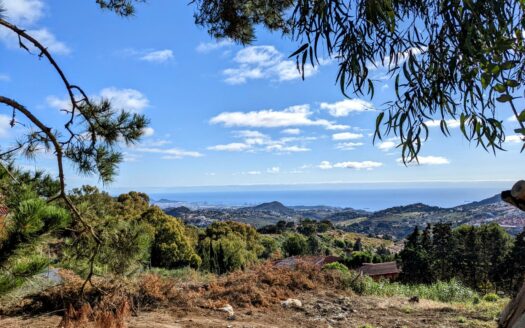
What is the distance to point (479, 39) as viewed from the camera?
179cm

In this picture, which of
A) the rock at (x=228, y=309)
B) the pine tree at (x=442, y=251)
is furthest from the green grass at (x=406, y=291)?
the pine tree at (x=442, y=251)

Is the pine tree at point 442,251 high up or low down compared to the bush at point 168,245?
down

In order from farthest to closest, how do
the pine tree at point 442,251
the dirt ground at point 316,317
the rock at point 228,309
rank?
1. the pine tree at point 442,251
2. the rock at point 228,309
3. the dirt ground at point 316,317

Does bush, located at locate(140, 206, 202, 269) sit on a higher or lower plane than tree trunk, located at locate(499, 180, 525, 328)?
lower

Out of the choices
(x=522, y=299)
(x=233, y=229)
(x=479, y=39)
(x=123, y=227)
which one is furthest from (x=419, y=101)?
(x=233, y=229)

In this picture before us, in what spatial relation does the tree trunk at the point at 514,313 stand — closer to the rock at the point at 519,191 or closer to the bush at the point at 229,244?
the rock at the point at 519,191

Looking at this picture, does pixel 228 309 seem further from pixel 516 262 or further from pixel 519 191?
pixel 516 262

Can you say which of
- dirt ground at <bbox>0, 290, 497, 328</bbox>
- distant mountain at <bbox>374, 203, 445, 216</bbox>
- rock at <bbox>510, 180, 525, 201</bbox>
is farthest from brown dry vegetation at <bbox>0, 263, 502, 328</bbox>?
distant mountain at <bbox>374, 203, 445, 216</bbox>

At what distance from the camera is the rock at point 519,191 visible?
1.22 m

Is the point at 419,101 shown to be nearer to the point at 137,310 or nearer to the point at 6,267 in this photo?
the point at 6,267

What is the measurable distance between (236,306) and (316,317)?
3.85ft

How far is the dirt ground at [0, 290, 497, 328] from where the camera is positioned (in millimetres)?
4805

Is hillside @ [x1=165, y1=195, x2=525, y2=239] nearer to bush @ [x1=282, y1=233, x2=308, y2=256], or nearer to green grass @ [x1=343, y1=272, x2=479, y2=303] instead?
bush @ [x1=282, y1=233, x2=308, y2=256]

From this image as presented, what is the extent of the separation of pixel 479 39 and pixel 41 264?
2.86 metres
